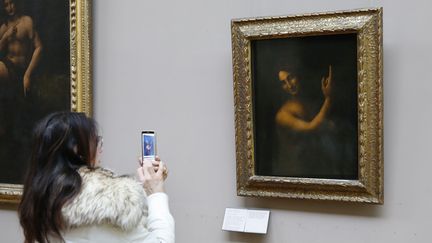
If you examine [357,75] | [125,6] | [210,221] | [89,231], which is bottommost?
[210,221]

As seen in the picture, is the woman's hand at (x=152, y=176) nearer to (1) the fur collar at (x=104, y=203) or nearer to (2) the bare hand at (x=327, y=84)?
(1) the fur collar at (x=104, y=203)

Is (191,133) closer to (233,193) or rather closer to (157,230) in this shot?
(233,193)

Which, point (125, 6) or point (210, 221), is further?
point (125, 6)

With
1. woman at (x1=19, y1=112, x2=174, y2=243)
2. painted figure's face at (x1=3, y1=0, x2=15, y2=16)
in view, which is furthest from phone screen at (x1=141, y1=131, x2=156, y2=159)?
painted figure's face at (x1=3, y1=0, x2=15, y2=16)

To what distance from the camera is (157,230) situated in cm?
264

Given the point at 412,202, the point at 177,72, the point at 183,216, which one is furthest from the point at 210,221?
the point at 412,202

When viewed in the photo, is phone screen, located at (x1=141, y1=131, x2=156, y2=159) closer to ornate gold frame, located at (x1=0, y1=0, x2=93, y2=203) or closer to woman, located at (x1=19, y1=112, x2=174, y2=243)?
woman, located at (x1=19, y1=112, x2=174, y2=243)

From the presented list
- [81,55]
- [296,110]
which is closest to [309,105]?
[296,110]

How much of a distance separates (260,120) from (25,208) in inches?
61.9

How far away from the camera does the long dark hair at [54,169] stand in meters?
2.45

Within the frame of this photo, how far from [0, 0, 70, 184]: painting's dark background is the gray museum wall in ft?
0.80

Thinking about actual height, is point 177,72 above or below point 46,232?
above

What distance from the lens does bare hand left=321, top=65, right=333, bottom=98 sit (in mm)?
3410

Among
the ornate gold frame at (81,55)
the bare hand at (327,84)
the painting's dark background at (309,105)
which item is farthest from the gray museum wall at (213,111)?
the bare hand at (327,84)
